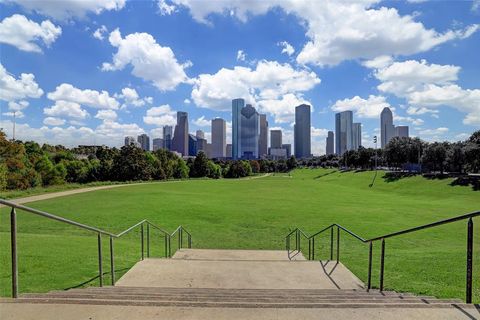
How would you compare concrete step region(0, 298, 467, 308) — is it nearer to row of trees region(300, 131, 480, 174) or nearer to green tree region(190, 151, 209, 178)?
row of trees region(300, 131, 480, 174)

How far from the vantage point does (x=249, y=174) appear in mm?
124125

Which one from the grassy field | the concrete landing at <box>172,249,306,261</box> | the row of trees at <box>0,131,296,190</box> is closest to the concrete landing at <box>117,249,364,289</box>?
the grassy field

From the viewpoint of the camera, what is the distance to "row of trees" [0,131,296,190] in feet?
143

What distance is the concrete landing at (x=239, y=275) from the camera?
7.03 meters

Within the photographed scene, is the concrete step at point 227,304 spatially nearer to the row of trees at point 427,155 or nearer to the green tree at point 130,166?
the row of trees at point 427,155

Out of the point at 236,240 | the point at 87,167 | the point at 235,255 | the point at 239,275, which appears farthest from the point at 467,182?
the point at 87,167

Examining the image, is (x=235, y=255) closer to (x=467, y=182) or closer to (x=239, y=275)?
(x=239, y=275)

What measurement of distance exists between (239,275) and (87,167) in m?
83.0

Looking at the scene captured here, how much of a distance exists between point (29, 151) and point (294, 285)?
253 ft

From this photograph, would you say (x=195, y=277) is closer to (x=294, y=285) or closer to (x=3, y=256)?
(x=294, y=285)

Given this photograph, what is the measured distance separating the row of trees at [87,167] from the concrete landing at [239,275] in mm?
38486

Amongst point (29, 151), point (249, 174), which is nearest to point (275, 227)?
point (29, 151)

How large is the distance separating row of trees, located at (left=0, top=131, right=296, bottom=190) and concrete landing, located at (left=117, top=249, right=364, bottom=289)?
3849cm

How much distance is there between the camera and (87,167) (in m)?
82.8
